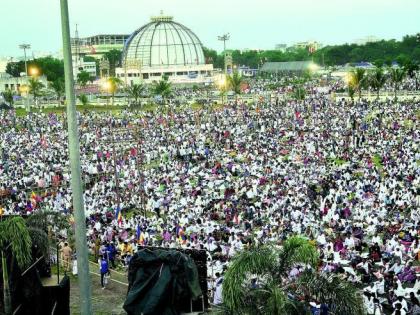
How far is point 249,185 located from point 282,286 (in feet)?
50.5

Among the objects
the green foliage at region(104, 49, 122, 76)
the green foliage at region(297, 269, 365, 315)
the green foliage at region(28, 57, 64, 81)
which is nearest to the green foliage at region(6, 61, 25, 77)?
the green foliage at region(28, 57, 64, 81)

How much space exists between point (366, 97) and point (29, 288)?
154 feet

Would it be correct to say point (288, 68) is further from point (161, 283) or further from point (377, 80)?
point (161, 283)

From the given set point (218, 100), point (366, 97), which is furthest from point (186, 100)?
point (366, 97)

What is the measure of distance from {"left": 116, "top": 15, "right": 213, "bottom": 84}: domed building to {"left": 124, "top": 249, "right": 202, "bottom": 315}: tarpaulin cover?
103333mm

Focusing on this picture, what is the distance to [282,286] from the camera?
7578mm

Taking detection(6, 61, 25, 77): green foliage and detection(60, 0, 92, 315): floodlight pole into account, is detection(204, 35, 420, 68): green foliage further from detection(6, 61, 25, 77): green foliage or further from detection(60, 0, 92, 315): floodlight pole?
detection(60, 0, 92, 315): floodlight pole

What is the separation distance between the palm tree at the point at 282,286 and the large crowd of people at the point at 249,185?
224 cm

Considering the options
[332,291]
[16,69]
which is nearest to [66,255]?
[332,291]

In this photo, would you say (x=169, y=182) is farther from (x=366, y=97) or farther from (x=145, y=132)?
(x=366, y=97)

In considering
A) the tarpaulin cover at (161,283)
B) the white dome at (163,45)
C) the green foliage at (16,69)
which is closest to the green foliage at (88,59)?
the white dome at (163,45)

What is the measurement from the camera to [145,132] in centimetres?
3900

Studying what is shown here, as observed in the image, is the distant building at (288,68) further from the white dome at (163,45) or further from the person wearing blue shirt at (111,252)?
the person wearing blue shirt at (111,252)

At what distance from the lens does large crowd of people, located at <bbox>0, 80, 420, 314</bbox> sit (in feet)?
49.3
